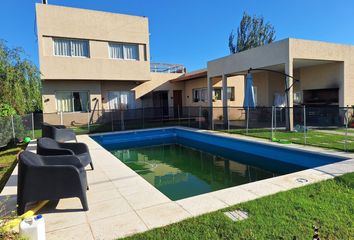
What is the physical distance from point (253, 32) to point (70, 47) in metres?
30.3

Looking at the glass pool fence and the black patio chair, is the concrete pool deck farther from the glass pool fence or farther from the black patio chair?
the glass pool fence

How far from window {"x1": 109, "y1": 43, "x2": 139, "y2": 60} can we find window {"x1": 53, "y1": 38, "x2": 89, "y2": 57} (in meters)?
1.63

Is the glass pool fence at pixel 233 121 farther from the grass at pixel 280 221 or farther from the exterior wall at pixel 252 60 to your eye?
the grass at pixel 280 221

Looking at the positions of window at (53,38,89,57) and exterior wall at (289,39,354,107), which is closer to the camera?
exterior wall at (289,39,354,107)

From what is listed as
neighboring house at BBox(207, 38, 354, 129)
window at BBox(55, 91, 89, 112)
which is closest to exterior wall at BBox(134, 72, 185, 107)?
window at BBox(55, 91, 89, 112)

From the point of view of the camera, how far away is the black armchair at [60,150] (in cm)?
484

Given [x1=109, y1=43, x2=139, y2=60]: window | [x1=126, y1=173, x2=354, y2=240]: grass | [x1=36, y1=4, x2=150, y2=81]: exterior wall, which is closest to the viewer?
[x1=126, y1=173, x2=354, y2=240]: grass

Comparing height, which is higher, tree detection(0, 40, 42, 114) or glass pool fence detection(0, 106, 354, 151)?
tree detection(0, 40, 42, 114)

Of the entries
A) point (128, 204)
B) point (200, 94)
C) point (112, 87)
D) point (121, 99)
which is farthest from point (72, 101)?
point (128, 204)

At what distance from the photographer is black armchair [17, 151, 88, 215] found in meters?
3.45

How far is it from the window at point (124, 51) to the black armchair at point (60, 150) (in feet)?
38.4

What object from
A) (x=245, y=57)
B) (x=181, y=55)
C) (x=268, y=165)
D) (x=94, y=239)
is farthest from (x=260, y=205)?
(x=181, y=55)

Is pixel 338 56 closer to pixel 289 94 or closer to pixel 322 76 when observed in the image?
pixel 322 76

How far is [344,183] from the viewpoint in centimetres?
459
